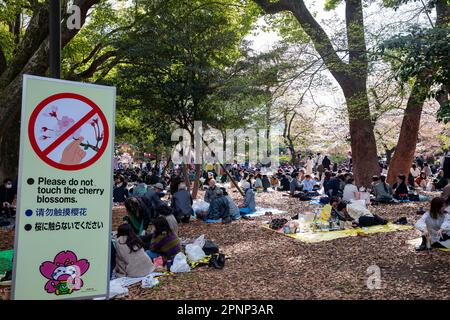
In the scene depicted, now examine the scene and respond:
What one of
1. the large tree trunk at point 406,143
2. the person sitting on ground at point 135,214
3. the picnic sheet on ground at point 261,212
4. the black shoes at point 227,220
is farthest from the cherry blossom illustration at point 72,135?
the large tree trunk at point 406,143

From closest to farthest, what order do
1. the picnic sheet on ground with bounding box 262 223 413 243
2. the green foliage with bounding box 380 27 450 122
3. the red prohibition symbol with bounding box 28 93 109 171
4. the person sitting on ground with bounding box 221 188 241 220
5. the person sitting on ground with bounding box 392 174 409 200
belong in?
the red prohibition symbol with bounding box 28 93 109 171 < the green foliage with bounding box 380 27 450 122 < the picnic sheet on ground with bounding box 262 223 413 243 < the person sitting on ground with bounding box 221 188 241 220 < the person sitting on ground with bounding box 392 174 409 200

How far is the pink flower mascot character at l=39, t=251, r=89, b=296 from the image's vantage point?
3264 mm

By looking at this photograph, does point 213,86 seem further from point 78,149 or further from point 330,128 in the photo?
point 330,128

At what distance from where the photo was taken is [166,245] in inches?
262

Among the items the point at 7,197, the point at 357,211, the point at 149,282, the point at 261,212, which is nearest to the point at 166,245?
the point at 149,282

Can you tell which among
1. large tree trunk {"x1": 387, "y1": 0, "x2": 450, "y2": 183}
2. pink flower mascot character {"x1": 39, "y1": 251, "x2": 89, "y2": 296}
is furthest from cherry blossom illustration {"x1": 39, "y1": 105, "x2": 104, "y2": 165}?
large tree trunk {"x1": 387, "y1": 0, "x2": 450, "y2": 183}

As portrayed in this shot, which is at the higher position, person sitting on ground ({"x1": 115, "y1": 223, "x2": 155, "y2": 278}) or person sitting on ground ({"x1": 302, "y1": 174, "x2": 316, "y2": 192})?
person sitting on ground ({"x1": 302, "y1": 174, "x2": 316, "y2": 192})

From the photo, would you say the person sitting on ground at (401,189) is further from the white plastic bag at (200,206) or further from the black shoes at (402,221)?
the white plastic bag at (200,206)

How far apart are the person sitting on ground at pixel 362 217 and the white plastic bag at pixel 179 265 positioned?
446cm

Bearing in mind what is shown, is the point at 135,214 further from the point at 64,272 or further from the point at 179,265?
the point at 64,272

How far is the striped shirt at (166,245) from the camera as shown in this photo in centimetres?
664

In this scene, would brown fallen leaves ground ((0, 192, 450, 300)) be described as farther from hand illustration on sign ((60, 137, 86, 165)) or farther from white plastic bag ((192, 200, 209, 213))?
hand illustration on sign ((60, 137, 86, 165))

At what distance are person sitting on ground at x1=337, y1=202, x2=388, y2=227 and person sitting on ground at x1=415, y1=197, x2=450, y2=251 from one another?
2132 millimetres
